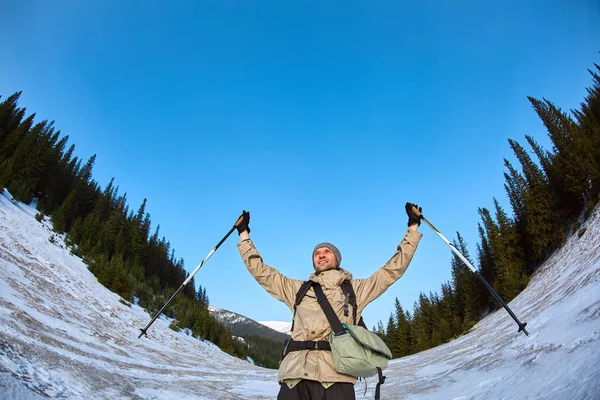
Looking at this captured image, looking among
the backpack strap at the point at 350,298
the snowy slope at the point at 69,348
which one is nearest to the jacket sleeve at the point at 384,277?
the backpack strap at the point at 350,298

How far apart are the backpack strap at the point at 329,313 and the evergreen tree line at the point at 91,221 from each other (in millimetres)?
28497

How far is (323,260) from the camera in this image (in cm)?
373

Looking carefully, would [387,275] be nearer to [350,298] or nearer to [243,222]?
[350,298]

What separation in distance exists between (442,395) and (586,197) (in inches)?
1252

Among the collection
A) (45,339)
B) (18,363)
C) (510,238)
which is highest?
(510,238)

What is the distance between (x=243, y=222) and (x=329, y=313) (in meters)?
1.81

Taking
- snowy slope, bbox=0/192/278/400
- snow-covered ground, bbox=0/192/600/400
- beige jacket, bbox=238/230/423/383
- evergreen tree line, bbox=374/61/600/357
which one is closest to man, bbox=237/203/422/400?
beige jacket, bbox=238/230/423/383

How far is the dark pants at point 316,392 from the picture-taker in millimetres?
2830

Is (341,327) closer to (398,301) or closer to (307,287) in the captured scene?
(307,287)

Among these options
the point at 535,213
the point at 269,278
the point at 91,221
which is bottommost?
the point at 91,221

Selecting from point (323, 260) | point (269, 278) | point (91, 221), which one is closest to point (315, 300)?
point (323, 260)

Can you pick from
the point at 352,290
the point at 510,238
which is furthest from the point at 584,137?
the point at 352,290

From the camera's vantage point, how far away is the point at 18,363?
14.7ft

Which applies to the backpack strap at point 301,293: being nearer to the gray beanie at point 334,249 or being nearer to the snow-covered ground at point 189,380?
the gray beanie at point 334,249
